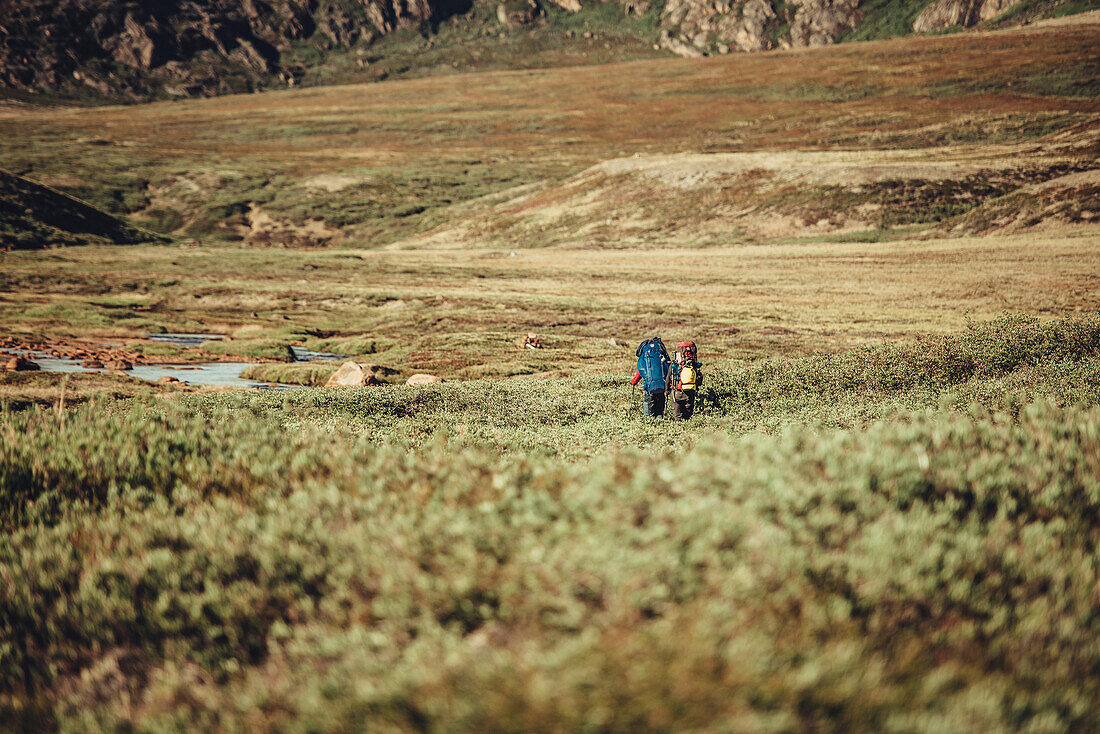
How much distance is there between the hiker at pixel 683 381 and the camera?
12.3m

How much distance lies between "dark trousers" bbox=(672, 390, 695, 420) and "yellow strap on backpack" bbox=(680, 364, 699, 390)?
0.51m

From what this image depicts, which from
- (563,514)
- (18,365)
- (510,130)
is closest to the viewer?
(563,514)

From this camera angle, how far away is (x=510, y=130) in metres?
146

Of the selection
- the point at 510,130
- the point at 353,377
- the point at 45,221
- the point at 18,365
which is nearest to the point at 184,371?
the point at 18,365

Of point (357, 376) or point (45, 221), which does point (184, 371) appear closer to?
point (357, 376)

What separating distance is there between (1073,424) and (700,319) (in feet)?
90.8

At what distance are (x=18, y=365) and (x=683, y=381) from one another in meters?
18.5

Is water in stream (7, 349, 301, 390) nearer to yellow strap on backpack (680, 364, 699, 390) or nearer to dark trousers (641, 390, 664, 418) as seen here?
dark trousers (641, 390, 664, 418)

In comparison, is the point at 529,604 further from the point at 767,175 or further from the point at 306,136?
the point at 306,136

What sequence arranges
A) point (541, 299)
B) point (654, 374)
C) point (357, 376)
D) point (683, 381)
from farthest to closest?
point (541, 299), point (357, 376), point (654, 374), point (683, 381)

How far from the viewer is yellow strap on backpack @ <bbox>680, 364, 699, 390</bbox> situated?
1223 cm

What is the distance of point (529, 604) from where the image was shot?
2.84m

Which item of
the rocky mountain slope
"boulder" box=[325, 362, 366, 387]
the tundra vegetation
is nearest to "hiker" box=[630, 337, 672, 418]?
the tundra vegetation

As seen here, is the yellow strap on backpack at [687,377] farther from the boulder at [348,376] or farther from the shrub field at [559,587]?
the boulder at [348,376]
